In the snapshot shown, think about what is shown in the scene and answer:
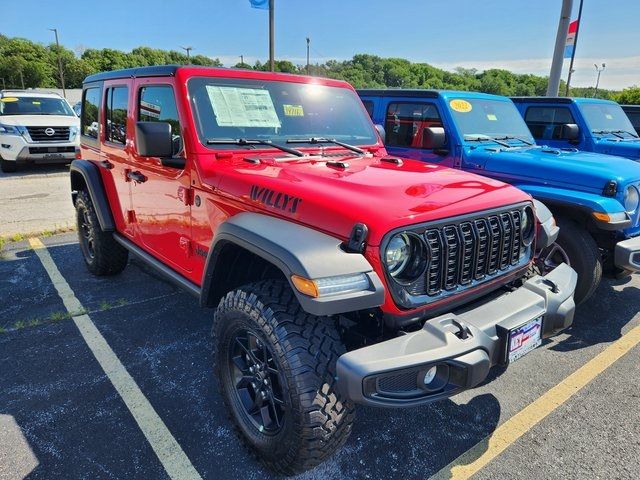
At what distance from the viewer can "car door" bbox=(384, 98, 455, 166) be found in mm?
5023

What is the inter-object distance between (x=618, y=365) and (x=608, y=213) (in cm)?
122

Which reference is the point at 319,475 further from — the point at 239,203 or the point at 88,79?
the point at 88,79

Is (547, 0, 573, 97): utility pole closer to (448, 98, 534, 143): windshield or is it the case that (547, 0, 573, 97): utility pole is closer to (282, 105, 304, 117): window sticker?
(448, 98, 534, 143): windshield

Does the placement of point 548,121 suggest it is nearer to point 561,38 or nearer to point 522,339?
point 561,38

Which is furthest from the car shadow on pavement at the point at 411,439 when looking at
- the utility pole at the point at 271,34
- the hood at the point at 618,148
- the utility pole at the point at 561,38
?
the utility pole at the point at 271,34

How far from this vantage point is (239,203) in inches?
97.0

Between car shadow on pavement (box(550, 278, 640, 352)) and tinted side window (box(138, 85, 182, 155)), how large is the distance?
3.21 metres

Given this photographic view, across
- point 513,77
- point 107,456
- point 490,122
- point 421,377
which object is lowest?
point 107,456

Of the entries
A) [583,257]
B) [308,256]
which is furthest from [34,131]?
[583,257]

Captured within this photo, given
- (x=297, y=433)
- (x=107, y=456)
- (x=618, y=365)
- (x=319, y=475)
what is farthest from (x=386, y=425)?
(x=618, y=365)

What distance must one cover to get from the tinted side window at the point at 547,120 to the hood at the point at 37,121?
1019cm

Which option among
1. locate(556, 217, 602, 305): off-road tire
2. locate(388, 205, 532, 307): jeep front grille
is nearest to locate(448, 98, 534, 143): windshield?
locate(556, 217, 602, 305): off-road tire

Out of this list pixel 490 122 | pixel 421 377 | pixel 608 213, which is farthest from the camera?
pixel 490 122

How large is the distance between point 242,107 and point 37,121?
10027mm
